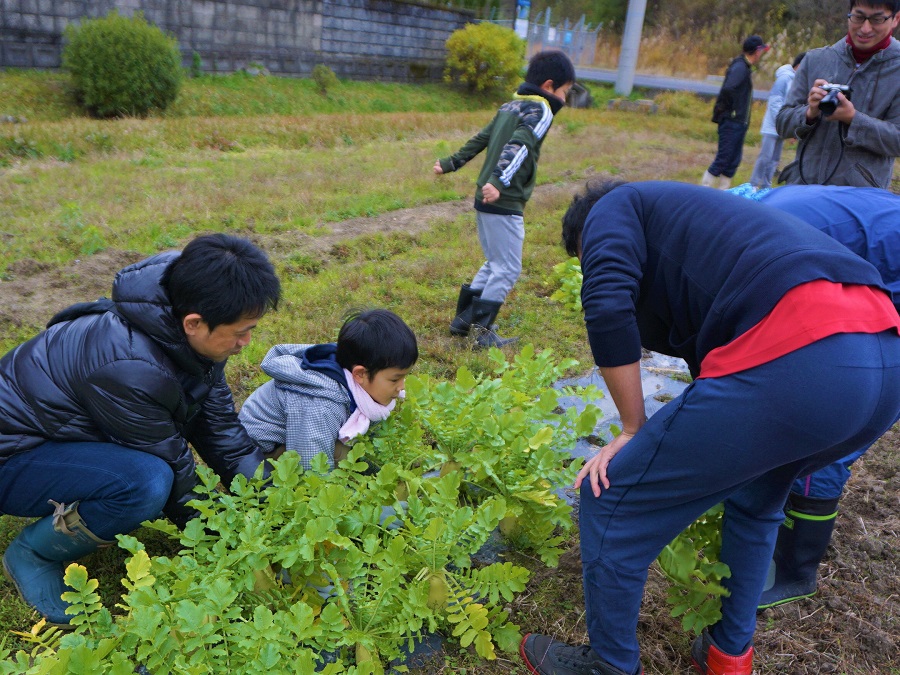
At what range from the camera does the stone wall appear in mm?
12555

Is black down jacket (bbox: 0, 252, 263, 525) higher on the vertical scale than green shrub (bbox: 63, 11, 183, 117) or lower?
lower

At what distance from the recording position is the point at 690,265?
1.93 m

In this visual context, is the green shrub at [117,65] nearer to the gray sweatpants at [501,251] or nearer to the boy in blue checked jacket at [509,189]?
the boy in blue checked jacket at [509,189]

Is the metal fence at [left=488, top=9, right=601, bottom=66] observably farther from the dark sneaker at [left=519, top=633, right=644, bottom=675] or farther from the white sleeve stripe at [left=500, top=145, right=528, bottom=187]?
the dark sneaker at [left=519, top=633, right=644, bottom=675]

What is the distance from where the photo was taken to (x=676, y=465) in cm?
182

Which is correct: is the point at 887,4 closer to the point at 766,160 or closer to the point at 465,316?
the point at 465,316

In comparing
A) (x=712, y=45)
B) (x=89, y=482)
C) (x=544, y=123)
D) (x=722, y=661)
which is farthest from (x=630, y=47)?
(x=89, y=482)

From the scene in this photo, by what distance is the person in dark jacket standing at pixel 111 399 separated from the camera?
86.8 inches

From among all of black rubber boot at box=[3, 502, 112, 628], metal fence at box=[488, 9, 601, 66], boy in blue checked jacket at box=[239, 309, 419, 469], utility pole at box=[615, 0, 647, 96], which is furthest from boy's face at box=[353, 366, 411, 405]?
metal fence at box=[488, 9, 601, 66]

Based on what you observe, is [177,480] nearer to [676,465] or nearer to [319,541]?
[319,541]

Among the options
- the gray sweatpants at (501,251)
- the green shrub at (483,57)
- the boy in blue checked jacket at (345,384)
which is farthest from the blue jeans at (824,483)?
the green shrub at (483,57)

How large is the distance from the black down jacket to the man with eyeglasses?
117 inches

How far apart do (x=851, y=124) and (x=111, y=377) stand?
10.7 feet

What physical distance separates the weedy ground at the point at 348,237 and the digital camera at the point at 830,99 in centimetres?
169
